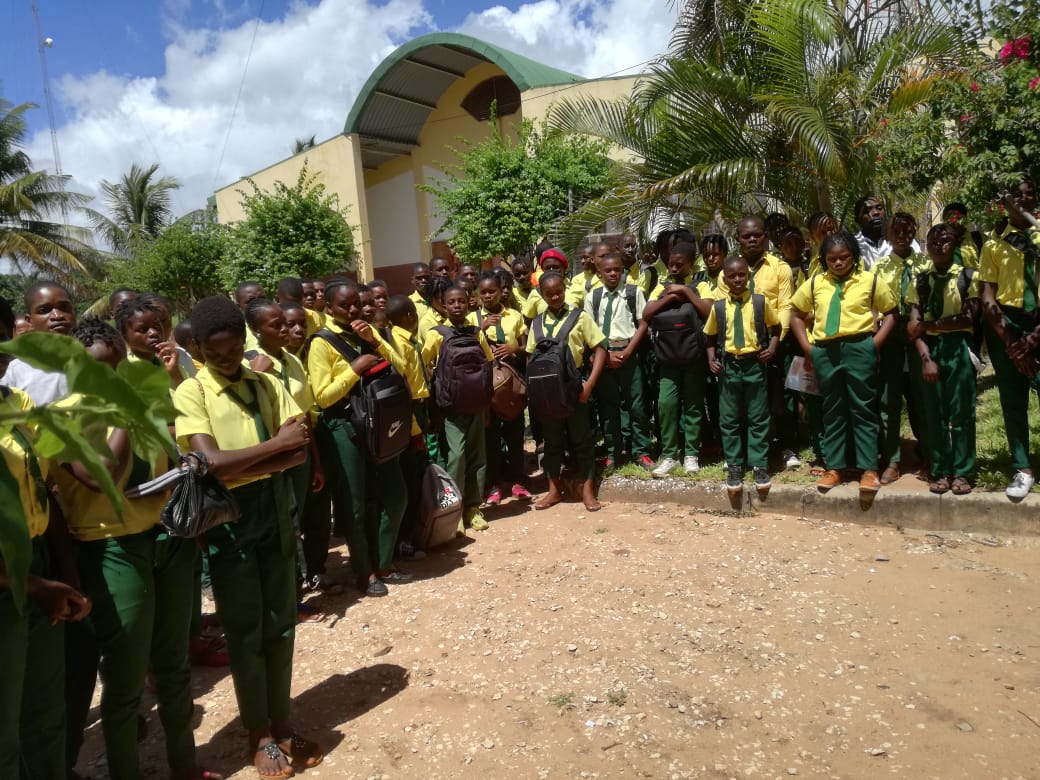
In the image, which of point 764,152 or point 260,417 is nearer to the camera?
point 260,417

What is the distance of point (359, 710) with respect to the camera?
12.2 feet

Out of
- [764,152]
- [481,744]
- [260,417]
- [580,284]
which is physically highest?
[764,152]

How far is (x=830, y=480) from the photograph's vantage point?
5648mm

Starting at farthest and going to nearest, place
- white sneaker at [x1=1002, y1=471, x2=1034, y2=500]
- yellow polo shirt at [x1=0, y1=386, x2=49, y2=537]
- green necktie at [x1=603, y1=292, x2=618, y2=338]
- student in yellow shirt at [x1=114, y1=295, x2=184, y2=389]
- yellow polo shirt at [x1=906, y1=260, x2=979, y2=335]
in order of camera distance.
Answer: green necktie at [x1=603, y1=292, x2=618, y2=338] → yellow polo shirt at [x1=906, y1=260, x2=979, y2=335] → white sneaker at [x1=1002, y1=471, x2=1034, y2=500] → student in yellow shirt at [x1=114, y1=295, x2=184, y2=389] → yellow polo shirt at [x1=0, y1=386, x2=49, y2=537]

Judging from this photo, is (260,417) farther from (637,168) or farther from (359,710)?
(637,168)

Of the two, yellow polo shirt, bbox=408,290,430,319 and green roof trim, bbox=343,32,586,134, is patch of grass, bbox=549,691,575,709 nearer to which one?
yellow polo shirt, bbox=408,290,430,319

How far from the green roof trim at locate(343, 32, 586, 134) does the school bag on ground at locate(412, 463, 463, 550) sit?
14853 millimetres

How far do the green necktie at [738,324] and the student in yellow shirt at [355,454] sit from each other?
252 centimetres

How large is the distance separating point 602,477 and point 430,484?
1.78 m

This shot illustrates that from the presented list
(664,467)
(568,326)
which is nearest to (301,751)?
(568,326)

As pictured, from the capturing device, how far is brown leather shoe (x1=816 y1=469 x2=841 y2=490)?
18.4ft

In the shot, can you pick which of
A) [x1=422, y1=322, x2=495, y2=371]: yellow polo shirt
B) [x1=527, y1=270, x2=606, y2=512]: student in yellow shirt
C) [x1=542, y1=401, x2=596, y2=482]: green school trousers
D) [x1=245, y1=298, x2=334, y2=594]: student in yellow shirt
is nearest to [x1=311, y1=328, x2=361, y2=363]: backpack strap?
[x1=245, y1=298, x2=334, y2=594]: student in yellow shirt

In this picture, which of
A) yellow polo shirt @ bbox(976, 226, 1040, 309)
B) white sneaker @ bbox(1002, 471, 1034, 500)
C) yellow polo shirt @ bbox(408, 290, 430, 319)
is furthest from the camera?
yellow polo shirt @ bbox(408, 290, 430, 319)

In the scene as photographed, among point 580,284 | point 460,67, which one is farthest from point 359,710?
point 460,67
